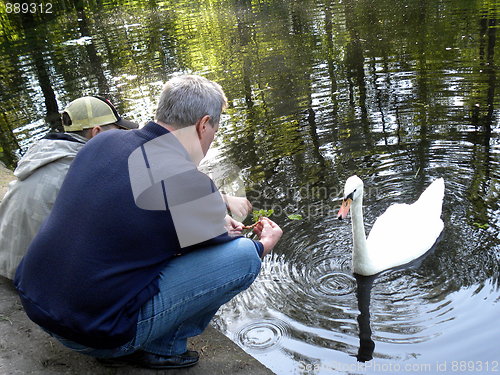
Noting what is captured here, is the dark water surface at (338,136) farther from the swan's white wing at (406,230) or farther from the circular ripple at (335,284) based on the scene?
the swan's white wing at (406,230)

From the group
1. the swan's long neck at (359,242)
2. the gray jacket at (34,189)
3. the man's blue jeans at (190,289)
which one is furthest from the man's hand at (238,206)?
the swan's long neck at (359,242)

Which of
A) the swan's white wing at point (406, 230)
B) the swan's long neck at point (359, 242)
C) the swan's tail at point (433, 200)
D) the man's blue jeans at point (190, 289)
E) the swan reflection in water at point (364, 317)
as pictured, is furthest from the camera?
the swan's tail at point (433, 200)

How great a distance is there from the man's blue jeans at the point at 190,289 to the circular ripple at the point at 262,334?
118 cm

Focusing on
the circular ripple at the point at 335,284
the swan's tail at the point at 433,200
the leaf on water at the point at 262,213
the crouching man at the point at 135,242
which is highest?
the crouching man at the point at 135,242

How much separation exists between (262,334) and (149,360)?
1.34 meters

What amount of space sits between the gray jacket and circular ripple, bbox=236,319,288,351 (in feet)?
5.95

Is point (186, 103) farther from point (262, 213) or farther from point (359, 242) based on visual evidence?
point (262, 213)

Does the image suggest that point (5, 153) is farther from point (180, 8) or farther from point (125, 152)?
point (180, 8)

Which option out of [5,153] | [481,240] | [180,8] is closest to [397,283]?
[481,240]

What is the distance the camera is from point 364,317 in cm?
424

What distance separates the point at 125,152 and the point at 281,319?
2.34 metres

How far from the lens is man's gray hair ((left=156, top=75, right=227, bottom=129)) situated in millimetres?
2729

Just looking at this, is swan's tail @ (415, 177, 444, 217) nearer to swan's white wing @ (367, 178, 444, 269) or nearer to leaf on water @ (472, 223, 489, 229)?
swan's white wing @ (367, 178, 444, 269)

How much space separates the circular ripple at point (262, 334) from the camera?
399 cm
